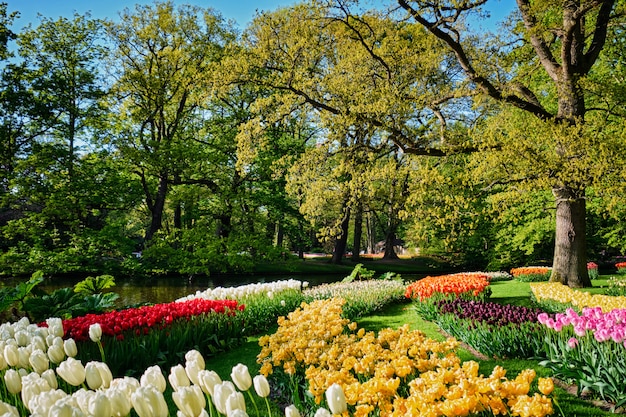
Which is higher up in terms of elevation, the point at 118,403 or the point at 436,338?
the point at 118,403

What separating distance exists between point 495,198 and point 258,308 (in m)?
6.25

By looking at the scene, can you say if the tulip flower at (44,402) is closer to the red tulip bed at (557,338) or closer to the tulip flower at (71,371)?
the tulip flower at (71,371)

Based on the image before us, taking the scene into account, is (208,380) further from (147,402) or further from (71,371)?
(71,371)

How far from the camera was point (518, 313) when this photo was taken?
5.57 meters

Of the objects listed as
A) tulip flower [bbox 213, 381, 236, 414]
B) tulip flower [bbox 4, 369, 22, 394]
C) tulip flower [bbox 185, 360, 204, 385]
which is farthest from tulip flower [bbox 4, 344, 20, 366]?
tulip flower [bbox 213, 381, 236, 414]

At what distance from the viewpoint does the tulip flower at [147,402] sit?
1669 mm

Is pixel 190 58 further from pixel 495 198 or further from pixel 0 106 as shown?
pixel 495 198

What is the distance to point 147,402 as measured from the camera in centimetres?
169

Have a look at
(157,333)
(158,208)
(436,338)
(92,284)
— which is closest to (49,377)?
(157,333)

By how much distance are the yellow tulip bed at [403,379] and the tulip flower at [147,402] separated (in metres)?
1.20

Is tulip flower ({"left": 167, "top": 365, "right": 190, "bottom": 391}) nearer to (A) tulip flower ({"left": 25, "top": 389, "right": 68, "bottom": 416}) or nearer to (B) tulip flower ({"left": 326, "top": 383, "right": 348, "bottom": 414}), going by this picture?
(A) tulip flower ({"left": 25, "top": 389, "right": 68, "bottom": 416})

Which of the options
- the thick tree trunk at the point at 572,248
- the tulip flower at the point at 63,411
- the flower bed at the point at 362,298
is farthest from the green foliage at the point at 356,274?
the tulip flower at the point at 63,411

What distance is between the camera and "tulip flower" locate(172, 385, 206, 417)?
1743 millimetres

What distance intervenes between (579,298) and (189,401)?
7.15m
